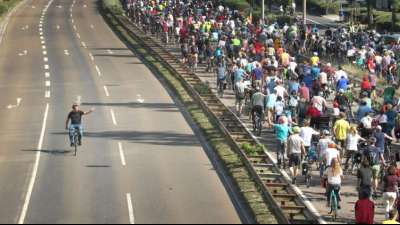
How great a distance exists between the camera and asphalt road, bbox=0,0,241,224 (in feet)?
81.3

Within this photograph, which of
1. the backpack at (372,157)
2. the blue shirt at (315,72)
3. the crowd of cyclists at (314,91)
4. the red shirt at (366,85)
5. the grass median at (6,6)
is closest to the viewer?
the backpack at (372,157)

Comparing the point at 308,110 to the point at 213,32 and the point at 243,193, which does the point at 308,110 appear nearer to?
the point at 243,193

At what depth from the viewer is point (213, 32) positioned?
56250 mm

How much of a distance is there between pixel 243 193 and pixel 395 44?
87.8 feet

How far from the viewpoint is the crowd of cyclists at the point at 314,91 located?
85.3 feet

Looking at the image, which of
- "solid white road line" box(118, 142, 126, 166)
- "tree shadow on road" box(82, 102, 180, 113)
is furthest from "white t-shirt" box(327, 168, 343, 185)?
"tree shadow on road" box(82, 102, 180, 113)

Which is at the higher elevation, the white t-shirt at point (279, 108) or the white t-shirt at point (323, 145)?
the white t-shirt at point (323, 145)

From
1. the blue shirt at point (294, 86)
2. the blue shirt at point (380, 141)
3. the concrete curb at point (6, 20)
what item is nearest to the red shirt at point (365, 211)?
the blue shirt at point (380, 141)

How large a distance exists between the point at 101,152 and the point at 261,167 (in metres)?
5.51

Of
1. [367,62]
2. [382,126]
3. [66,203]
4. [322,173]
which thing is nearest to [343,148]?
[382,126]

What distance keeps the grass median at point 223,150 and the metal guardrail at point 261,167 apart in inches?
6.4

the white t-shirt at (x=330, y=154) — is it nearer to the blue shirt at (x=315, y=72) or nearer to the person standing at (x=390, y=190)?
the person standing at (x=390, y=190)

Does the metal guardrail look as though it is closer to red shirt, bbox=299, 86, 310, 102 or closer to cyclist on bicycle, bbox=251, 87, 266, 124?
cyclist on bicycle, bbox=251, 87, 266, 124

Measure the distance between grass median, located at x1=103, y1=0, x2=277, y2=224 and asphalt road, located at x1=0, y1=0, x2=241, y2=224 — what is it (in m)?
0.37
